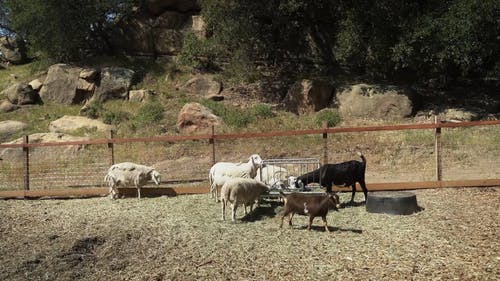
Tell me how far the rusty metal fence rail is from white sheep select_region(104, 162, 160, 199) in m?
0.69

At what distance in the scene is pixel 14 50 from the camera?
116 ft

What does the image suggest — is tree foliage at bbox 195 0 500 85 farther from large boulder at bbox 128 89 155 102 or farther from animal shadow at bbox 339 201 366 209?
animal shadow at bbox 339 201 366 209

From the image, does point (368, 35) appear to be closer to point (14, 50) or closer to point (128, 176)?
point (128, 176)

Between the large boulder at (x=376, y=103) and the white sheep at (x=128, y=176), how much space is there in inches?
472

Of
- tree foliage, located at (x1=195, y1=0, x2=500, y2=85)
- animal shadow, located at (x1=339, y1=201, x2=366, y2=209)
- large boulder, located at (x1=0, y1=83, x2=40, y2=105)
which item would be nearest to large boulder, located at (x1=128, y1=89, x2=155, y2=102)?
tree foliage, located at (x1=195, y1=0, x2=500, y2=85)

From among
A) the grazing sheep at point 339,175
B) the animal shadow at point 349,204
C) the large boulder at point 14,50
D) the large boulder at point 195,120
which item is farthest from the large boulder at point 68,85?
the animal shadow at point 349,204

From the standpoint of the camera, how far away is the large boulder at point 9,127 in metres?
24.1

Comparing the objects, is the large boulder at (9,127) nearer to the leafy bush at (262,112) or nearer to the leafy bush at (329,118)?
the leafy bush at (262,112)

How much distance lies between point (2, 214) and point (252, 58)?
1693 cm

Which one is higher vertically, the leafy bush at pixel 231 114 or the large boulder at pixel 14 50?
the large boulder at pixel 14 50

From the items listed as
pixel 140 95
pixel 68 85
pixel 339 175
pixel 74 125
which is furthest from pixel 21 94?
pixel 339 175

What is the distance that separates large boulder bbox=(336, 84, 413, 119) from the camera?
891 inches

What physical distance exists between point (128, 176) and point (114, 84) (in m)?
15.8

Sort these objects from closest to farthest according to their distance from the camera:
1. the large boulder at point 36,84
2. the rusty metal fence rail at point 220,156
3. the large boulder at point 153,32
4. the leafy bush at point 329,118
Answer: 1. the rusty metal fence rail at point 220,156
2. the leafy bush at point 329,118
3. the large boulder at point 36,84
4. the large boulder at point 153,32
